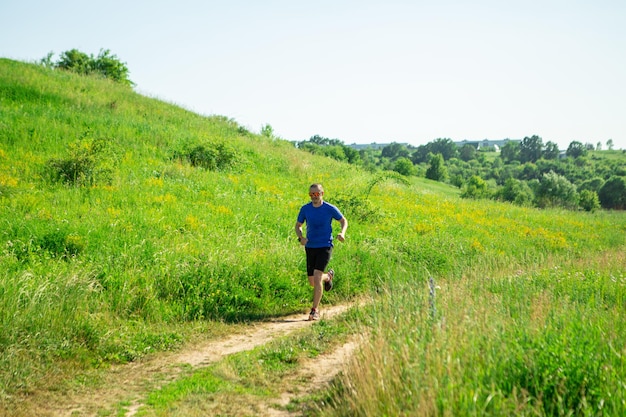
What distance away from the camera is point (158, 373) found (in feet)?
21.1

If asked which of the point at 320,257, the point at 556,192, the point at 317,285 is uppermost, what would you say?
the point at 320,257

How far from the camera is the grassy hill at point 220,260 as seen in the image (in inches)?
197

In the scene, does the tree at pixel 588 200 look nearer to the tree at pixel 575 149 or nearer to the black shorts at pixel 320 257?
the black shorts at pixel 320 257

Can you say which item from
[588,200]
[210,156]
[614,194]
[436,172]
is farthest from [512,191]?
[210,156]

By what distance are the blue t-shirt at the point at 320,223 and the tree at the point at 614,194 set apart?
103548 millimetres

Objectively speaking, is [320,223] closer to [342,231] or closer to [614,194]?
[342,231]

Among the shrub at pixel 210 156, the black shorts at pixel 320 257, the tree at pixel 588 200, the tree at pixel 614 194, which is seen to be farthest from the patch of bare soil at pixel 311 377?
the tree at pixel 614 194

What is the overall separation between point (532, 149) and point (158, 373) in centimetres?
20647

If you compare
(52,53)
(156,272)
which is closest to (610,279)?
(156,272)

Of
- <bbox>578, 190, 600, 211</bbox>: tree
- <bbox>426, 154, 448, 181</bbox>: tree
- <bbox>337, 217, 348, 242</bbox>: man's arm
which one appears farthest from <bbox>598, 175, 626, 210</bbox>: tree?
<bbox>337, 217, 348, 242</bbox>: man's arm

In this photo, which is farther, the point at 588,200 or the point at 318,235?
the point at 588,200

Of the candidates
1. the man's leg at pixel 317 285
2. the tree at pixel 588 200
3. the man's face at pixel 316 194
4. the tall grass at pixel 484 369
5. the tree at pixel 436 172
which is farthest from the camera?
the tree at pixel 436 172

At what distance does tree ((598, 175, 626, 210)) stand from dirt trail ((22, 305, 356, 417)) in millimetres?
104562

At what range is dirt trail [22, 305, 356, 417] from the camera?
542cm
